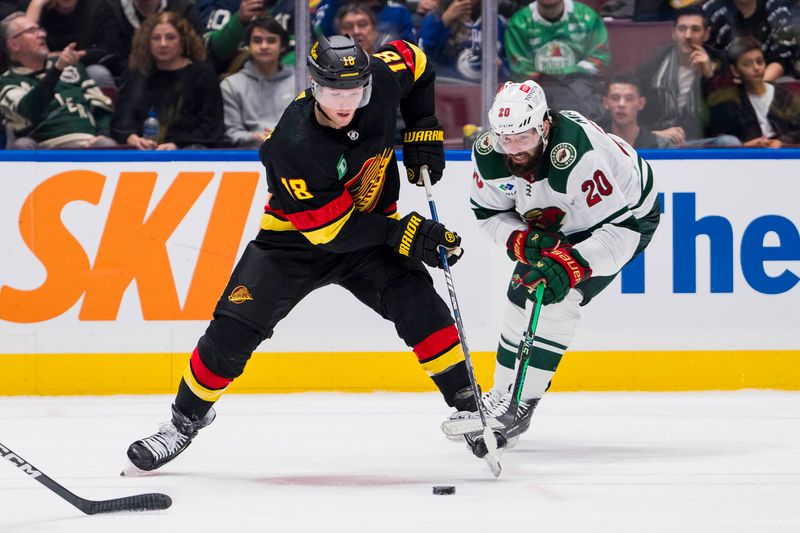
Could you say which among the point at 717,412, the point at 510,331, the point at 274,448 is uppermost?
the point at 510,331

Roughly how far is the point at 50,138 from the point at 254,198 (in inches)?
34.0

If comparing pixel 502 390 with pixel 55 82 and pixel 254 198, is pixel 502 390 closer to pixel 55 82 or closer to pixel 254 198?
pixel 254 198

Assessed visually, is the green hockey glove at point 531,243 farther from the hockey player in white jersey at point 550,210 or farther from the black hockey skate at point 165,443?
the black hockey skate at point 165,443

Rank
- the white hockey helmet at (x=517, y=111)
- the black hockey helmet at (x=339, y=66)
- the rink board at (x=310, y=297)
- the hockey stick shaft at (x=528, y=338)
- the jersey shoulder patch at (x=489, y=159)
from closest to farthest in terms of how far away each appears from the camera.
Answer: the black hockey helmet at (x=339, y=66)
the white hockey helmet at (x=517, y=111)
the hockey stick shaft at (x=528, y=338)
the jersey shoulder patch at (x=489, y=159)
the rink board at (x=310, y=297)

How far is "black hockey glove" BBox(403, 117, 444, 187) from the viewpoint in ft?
12.2

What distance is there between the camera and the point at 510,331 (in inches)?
157

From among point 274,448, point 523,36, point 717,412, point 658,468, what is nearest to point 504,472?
point 658,468

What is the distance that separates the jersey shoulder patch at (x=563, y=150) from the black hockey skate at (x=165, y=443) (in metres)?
1.22

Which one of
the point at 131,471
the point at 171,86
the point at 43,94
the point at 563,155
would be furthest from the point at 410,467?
the point at 43,94

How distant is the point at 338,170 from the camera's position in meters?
3.31

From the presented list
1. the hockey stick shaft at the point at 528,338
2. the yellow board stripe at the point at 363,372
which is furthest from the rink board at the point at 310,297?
the hockey stick shaft at the point at 528,338

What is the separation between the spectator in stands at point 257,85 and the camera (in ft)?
16.4

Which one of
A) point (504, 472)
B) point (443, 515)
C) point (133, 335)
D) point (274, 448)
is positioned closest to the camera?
point (443, 515)

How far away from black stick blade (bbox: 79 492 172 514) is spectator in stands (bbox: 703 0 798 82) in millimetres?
3143
